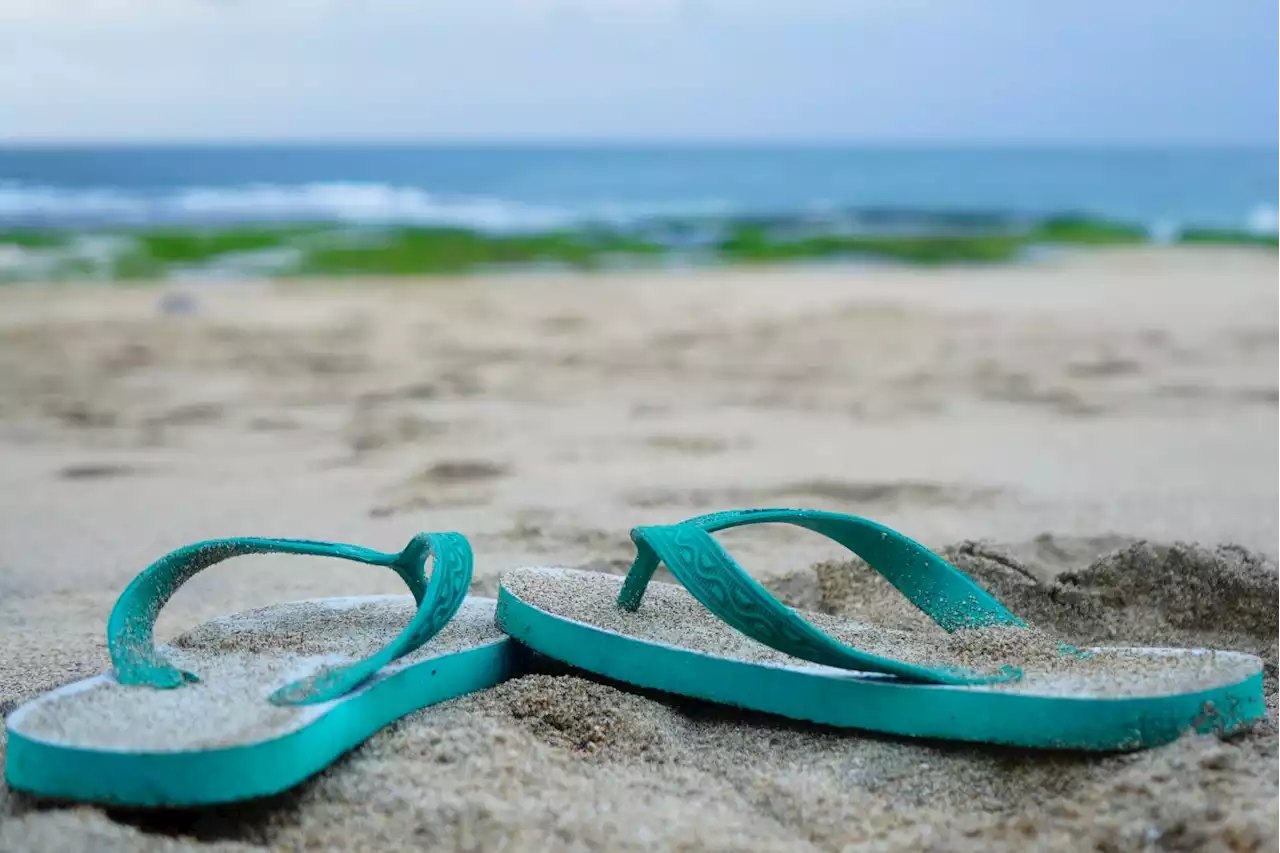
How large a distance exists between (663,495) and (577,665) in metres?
1.25

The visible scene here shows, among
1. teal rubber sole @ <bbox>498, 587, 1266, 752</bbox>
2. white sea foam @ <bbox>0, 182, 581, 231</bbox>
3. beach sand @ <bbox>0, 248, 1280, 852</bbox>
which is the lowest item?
beach sand @ <bbox>0, 248, 1280, 852</bbox>

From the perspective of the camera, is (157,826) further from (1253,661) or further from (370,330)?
(370,330)

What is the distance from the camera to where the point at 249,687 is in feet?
3.87

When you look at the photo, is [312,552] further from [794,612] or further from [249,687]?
[794,612]

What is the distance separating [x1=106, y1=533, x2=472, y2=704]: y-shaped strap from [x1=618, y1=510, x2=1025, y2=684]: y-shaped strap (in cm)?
21

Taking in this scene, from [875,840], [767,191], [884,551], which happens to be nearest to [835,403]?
[884,551]

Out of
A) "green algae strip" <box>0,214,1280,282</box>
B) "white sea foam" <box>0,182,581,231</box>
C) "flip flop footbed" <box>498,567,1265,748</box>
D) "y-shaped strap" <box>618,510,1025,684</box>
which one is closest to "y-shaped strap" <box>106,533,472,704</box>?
"flip flop footbed" <box>498,567,1265,748</box>

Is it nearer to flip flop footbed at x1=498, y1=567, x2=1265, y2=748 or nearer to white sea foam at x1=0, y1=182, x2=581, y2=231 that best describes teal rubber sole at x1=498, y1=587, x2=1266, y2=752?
flip flop footbed at x1=498, y1=567, x2=1265, y2=748

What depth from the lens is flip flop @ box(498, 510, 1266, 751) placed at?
3.75ft

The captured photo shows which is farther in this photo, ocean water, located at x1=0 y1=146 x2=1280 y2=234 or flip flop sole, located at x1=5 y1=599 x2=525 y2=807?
ocean water, located at x1=0 y1=146 x2=1280 y2=234

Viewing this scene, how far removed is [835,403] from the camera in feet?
12.6

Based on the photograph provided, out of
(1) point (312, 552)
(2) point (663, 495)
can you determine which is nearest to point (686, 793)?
(1) point (312, 552)

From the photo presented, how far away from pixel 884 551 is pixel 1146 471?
1509mm

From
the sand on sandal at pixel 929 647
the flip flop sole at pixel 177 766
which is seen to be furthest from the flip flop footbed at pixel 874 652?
the flip flop sole at pixel 177 766
